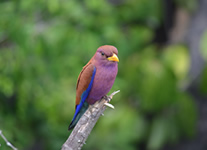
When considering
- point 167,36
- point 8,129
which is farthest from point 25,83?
point 167,36

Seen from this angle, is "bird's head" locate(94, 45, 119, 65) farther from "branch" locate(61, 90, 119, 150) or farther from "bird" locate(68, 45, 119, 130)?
"branch" locate(61, 90, 119, 150)

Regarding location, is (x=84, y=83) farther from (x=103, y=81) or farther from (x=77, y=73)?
(x=77, y=73)

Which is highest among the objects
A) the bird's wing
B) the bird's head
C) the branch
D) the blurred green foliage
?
the blurred green foliage

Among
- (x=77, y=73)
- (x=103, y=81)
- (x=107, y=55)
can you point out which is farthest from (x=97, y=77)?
(x=77, y=73)

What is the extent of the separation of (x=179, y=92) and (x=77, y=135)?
13.9 ft

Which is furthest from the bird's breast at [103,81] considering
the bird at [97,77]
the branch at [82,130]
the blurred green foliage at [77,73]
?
the blurred green foliage at [77,73]

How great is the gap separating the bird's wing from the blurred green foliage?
48.5 inches

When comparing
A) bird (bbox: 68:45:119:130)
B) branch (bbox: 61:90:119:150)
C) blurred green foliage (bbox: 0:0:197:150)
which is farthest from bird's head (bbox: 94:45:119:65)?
blurred green foliage (bbox: 0:0:197:150)

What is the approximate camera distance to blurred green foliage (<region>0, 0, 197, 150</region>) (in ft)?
14.7

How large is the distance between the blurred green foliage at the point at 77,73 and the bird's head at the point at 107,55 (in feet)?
5.14

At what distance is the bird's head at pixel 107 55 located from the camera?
258 cm

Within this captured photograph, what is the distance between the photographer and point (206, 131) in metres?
6.79

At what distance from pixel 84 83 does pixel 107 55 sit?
314 millimetres

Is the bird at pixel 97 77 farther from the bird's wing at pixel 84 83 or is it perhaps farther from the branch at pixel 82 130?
the branch at pixel 82 130
